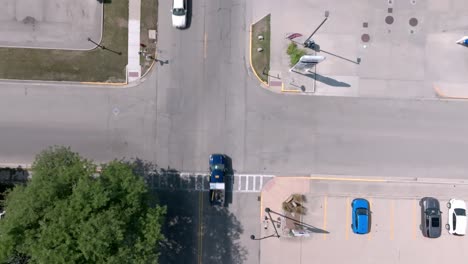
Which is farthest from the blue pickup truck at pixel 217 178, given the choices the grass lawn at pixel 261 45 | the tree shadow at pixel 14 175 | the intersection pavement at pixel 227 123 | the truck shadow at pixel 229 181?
the tree shadow at pixel 14 175

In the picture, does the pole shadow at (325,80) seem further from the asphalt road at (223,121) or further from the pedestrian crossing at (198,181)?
the pedestrian crossing at (198,181)

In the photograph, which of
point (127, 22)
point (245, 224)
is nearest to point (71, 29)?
point (127, 22)

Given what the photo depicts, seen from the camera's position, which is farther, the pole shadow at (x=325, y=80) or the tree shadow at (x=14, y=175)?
the pole shadow at (x=325, y=80)

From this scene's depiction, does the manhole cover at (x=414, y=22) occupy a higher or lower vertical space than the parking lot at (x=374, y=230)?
higher

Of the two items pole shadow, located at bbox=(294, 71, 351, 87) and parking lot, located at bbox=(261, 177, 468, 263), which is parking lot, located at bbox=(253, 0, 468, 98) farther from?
parking lot, located at bbox=(261, 177, 468, 263)

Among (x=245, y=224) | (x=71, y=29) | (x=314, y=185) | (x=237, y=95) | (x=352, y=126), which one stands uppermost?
(x=71, y=29)

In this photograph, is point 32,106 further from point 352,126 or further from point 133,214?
point 352,126

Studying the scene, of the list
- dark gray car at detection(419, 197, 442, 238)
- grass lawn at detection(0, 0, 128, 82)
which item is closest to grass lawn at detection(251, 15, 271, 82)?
grass lawn at detection(0, 0, 128, 82)

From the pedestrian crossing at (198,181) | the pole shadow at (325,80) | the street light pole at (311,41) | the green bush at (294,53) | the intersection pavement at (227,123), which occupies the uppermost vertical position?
the street light pole at (311,41)
